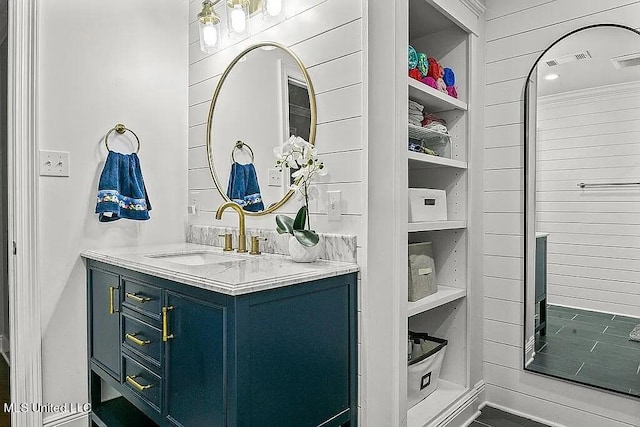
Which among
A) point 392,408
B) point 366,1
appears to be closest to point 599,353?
point 392,408

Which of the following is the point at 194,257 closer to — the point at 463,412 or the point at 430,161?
the point at 430,161

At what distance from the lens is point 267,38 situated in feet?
6.88

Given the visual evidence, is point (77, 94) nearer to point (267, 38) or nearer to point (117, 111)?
point (117, 111)

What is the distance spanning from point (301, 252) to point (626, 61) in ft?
5.36

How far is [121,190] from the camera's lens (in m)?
2.17

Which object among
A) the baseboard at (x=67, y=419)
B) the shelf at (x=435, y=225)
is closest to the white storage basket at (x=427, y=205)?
the shelf at (x=435, y=225)

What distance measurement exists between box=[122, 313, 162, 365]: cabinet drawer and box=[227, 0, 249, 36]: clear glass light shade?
1489mm

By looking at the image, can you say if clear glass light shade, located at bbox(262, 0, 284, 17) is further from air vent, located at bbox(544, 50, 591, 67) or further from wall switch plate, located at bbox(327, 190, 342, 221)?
air vent, located at bbox(544, 50, 591, 67)

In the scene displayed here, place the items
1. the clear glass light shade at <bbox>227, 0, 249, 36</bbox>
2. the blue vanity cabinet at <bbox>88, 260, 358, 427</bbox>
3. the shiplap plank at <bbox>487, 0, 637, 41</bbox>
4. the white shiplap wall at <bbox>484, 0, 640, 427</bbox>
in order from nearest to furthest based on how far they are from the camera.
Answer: the blue vanity cabinet at <bbox>88, 260, 358, 427</bbox> < the shiplap plank at <bbox>487, 0, 637, 41</bbox> < the white shiplap wall at <bbox>484, 0, 640, 427</bbox> < the clear glass light shade at <bbox>227, 0, 249, 36</bbox>

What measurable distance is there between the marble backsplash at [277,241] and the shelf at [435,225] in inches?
10.3

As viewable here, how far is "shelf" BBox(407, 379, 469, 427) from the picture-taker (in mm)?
1829

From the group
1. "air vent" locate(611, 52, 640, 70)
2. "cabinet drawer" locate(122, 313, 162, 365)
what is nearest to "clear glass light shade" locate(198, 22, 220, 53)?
"cabinet drawer" locate(122, 313, 162, 365)

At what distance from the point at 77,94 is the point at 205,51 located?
700mm

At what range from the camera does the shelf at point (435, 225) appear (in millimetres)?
1762
